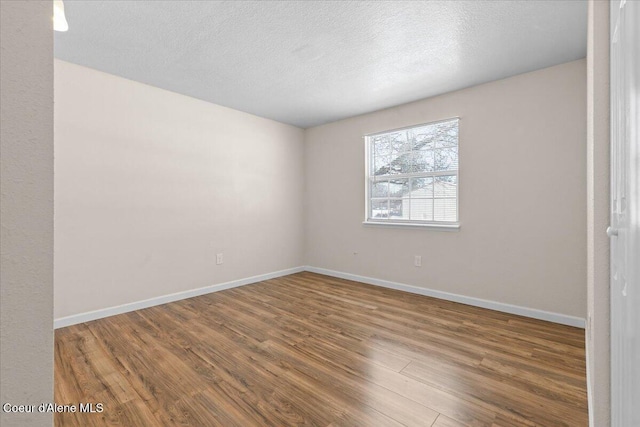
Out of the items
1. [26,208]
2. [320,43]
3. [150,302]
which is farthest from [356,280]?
[26,208]

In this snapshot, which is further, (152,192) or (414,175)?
(414,175)

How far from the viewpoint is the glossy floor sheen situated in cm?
150

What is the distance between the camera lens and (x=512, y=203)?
2.93m

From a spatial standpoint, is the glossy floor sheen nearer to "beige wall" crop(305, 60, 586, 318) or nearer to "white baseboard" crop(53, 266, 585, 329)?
"white baseboard" crop(53, 266, 585, 329)

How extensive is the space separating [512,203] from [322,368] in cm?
244

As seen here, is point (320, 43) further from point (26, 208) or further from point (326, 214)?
point (326, 214)

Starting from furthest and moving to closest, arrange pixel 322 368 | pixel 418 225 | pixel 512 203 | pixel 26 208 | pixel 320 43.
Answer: pixel 418 225 → pixel 512 203 → pixel 320 43 → pixel 322 368 → pixel 26 208

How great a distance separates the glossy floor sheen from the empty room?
2cm

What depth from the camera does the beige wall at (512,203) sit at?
2.62 metres

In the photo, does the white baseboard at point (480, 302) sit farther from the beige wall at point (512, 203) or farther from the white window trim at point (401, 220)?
the white window trim at point (401, 220)

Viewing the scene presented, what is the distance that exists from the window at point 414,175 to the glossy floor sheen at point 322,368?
1.19 m

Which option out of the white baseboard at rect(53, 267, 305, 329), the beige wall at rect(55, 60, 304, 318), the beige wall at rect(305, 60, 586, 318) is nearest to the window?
the beige wall at rect(305, 60, 586, 318)

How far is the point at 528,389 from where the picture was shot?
5.52 ft

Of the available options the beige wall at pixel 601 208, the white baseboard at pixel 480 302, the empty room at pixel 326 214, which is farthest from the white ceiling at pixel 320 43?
the white baseboard at pixel 480 302
